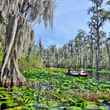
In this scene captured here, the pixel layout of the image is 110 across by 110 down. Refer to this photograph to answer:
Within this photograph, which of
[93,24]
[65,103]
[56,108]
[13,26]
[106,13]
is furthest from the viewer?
[93,24]

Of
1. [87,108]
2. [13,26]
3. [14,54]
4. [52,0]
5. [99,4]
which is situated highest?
[99,4]

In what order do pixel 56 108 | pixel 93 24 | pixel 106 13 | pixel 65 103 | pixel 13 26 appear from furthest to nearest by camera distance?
pixel 93 24 < pixel 106 13 < pixel 13 26 < pixel 65 103 < pixel 56 108

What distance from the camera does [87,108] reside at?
13688 mm

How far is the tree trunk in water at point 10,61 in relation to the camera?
73.0ft

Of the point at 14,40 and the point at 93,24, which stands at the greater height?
the point at 93,24

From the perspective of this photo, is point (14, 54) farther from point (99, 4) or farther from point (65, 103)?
point (99, 4)

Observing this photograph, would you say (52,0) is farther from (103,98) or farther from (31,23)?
(103,98)

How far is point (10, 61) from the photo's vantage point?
2303 cm

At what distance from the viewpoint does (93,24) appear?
45.8 m

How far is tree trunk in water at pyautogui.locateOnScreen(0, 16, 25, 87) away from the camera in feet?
73.0

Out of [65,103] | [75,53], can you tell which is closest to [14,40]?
[65,103]

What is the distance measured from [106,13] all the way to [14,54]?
20.6 m

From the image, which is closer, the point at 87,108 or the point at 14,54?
the point at 87,108

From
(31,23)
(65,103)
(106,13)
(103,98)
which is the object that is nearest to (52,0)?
(31,23)
